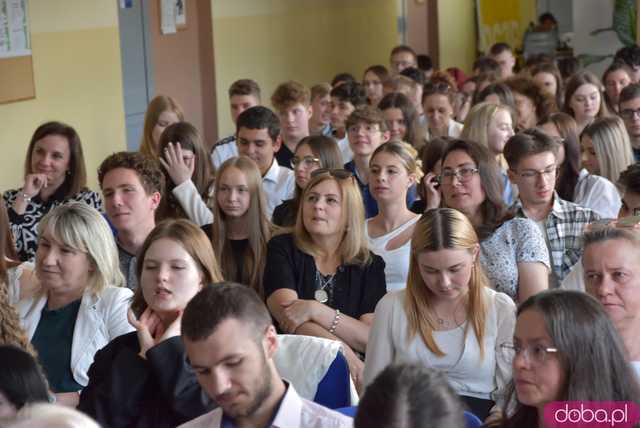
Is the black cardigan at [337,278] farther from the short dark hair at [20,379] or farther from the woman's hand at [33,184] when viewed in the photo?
the short dark hair at [20,379]

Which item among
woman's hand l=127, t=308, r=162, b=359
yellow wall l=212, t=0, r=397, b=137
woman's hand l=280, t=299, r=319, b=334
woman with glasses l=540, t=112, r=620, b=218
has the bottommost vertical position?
woman's hand l=280, t=299, r=319, b=334

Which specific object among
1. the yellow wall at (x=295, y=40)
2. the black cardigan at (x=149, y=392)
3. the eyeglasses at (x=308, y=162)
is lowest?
the black cardigan at (x=149, y=392)

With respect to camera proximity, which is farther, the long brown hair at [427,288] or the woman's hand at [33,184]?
the woman's hand at [33,184]

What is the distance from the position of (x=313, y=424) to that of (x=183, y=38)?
8691 mm

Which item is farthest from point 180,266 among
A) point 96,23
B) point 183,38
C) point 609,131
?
point 183,38

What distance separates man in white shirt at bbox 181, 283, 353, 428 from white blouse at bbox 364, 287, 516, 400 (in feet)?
3.53

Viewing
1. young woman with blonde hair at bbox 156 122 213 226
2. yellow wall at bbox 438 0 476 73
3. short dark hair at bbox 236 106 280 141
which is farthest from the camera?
yellow wall at bbox 438 0 476 73

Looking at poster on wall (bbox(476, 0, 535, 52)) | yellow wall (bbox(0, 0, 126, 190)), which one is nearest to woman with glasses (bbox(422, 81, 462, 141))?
yellow wall (bbox(0, 0, 126, 190))

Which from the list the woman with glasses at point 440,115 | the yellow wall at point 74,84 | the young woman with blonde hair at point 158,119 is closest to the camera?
the young woman with blonde hair at point 158,119

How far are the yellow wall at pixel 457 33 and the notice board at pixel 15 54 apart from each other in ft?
29.9

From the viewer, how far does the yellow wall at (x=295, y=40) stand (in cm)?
1165

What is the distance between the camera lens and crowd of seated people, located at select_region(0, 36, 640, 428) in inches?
103

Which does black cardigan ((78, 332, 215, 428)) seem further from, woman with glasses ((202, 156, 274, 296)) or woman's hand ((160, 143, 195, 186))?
woman's hand ((160, 143, 195, 186))

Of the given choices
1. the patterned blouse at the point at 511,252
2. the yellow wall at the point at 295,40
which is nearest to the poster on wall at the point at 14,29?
the yellow wall at the point at 295,40
